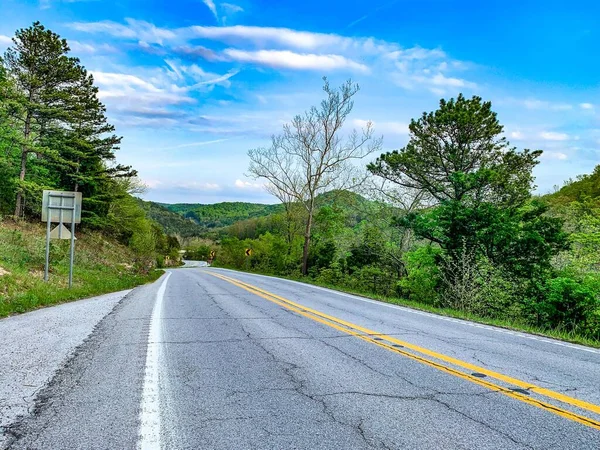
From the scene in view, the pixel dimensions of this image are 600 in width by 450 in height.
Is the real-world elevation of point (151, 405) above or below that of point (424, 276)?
below

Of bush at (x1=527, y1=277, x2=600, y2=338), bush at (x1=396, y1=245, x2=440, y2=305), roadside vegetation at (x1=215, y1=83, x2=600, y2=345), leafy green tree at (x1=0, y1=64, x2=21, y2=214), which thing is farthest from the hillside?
bush at (x1=527, y1=277, x2=600, y2=338)

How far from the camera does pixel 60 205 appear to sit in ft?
43.3

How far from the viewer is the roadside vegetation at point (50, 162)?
15.6 meters

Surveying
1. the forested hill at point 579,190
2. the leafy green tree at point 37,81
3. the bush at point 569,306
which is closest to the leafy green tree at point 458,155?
the bush at point 569,306

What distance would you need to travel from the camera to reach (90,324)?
685 cm

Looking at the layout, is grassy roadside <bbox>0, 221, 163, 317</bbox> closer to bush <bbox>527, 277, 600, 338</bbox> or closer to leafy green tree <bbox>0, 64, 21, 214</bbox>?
leafy green tree <bbox>0, 64, 21, 214</bbox>

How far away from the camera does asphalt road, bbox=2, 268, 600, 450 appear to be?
273 centimetres

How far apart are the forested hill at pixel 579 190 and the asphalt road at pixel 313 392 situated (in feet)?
174

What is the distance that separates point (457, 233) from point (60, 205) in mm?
14674

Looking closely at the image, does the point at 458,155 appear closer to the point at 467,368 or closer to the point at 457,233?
the point at 457,233

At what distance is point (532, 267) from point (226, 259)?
54.4 metres

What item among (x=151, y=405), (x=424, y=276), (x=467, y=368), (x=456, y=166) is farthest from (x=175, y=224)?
(x=151, y=405)

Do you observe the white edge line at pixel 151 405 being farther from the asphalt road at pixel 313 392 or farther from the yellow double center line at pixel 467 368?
the yellow double center line at pixel 467 368

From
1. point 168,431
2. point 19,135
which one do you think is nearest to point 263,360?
point 168,431
